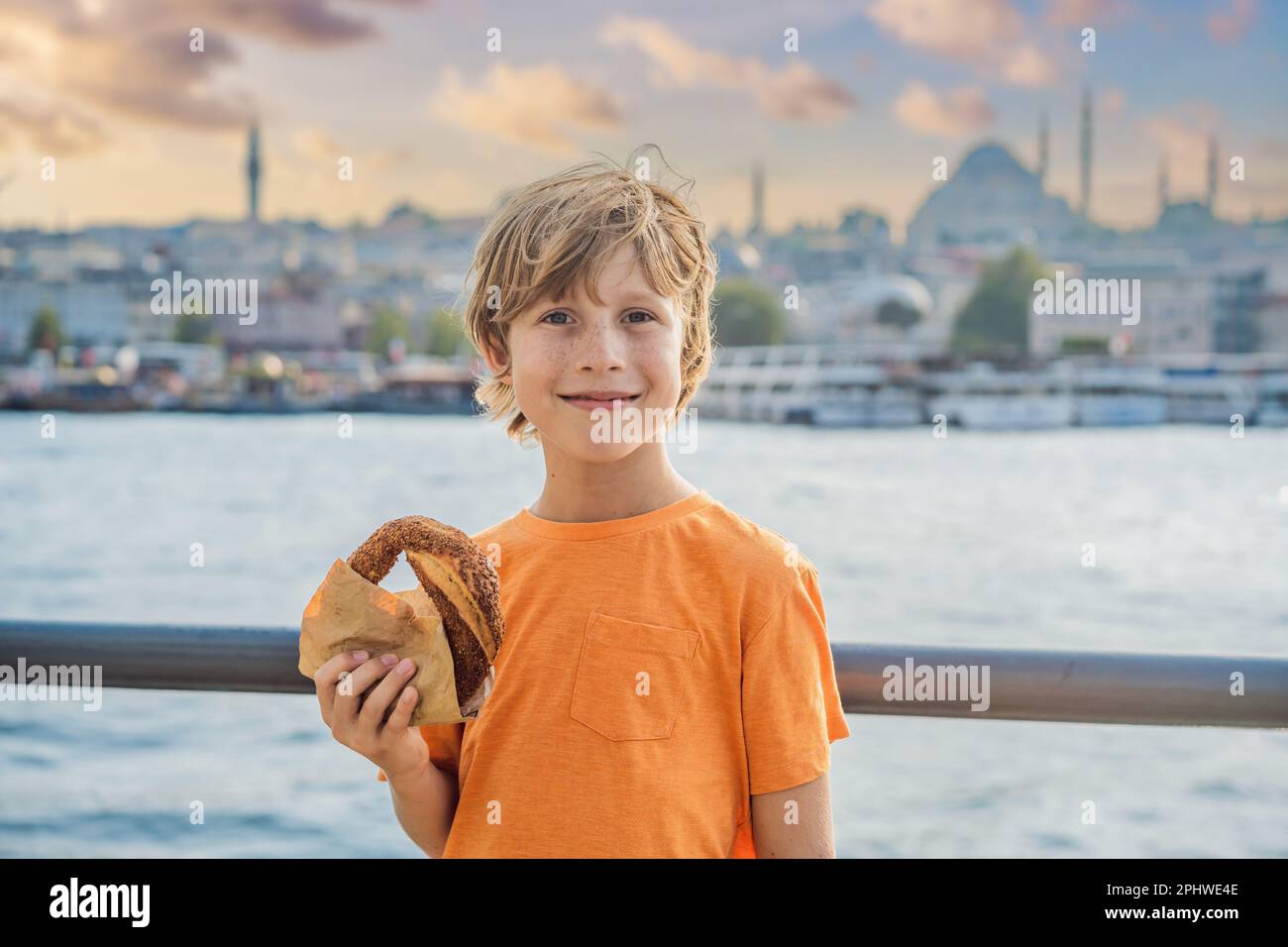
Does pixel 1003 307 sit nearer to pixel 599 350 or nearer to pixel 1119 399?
pixel 1119 399

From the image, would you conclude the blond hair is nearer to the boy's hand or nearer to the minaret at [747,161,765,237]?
the boy's hand

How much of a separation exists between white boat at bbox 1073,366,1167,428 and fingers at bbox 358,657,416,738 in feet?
108

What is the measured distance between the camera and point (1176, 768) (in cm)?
691

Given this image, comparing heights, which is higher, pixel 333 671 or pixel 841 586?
pixel 333 671

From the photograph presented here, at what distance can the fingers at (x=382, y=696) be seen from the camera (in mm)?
766

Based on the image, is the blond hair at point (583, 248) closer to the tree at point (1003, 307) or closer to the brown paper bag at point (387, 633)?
the brown paper bag at point (387, 633)

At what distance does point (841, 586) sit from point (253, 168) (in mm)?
51859

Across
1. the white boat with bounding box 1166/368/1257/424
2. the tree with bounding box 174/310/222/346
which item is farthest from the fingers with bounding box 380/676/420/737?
the tree with bounding box 174/310/222/346

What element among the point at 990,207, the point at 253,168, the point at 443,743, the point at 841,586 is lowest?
the point at 841,586

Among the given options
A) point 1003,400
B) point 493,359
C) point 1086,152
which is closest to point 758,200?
point 1086,152

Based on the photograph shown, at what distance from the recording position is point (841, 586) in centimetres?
1274

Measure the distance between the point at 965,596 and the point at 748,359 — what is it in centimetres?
2844

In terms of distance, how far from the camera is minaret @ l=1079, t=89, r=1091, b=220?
5816 centimetres
